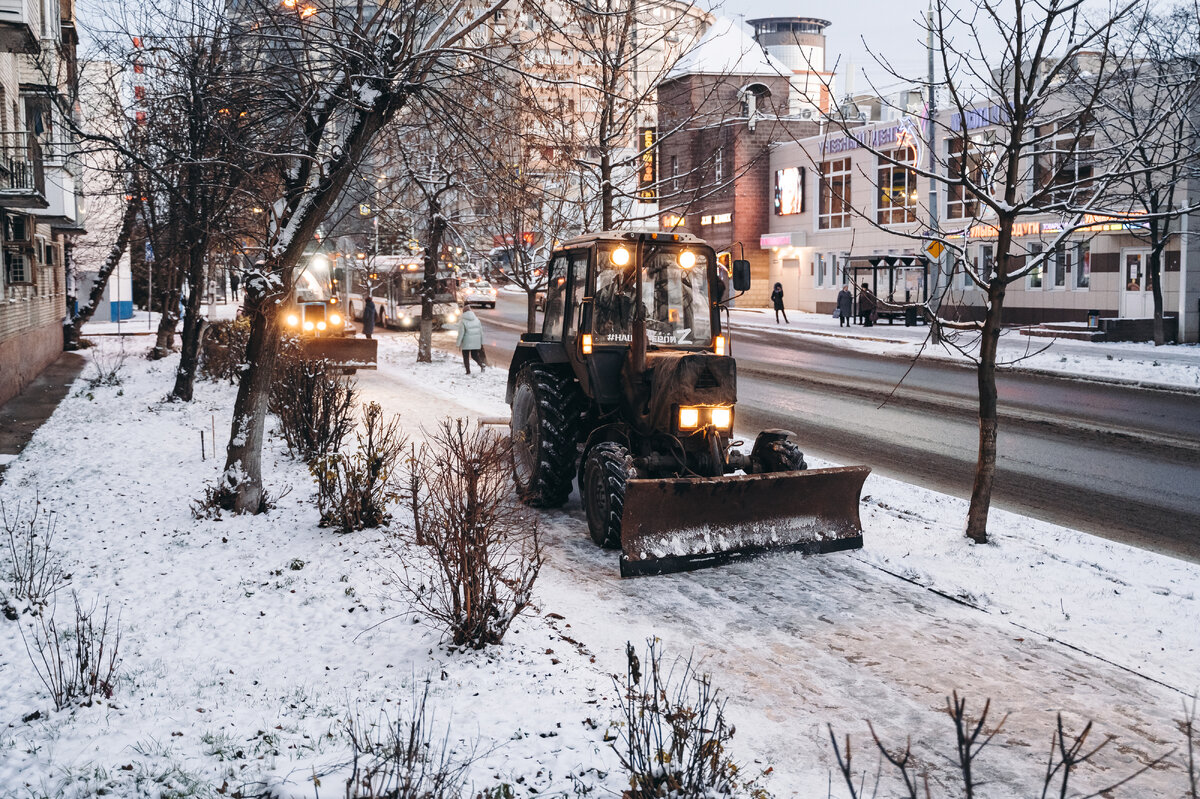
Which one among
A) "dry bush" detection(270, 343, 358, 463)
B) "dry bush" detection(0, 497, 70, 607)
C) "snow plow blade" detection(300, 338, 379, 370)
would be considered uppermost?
"snow plow blade" detection(300, 338, 379, 370)

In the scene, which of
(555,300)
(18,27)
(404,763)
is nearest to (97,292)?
(18,27)

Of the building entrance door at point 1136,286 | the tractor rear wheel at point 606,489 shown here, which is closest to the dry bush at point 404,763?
the tractor rear wheel at point 606,489

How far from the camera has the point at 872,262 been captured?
145 feet

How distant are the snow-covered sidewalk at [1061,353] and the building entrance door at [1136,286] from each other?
3928 millimetres

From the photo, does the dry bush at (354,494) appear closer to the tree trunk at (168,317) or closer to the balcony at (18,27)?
the balcony at (18,27)

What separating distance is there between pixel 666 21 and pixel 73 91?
30.5 feet

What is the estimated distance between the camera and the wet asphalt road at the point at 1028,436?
1100 centimetres

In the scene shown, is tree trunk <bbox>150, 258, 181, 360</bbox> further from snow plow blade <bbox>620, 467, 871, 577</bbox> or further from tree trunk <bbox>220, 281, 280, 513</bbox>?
snow plow blade <bbox>620, 467, 871, 577</bbox>

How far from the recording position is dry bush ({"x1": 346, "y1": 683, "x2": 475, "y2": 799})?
14.1ft

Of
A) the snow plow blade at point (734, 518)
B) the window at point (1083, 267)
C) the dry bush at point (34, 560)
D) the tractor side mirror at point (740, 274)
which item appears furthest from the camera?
the window at point (1083, 267)

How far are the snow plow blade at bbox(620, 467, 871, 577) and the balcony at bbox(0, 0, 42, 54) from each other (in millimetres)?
14617

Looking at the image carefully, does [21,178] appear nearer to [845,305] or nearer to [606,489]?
[606,489]

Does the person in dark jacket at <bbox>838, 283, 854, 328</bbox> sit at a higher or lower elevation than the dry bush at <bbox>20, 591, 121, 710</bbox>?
higher

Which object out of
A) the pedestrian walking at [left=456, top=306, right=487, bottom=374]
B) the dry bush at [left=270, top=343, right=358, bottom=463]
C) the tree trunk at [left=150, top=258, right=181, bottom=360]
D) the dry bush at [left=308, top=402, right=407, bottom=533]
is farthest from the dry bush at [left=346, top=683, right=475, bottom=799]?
the tree trunk at [left=150, top=258, right=181, bottom=360]
